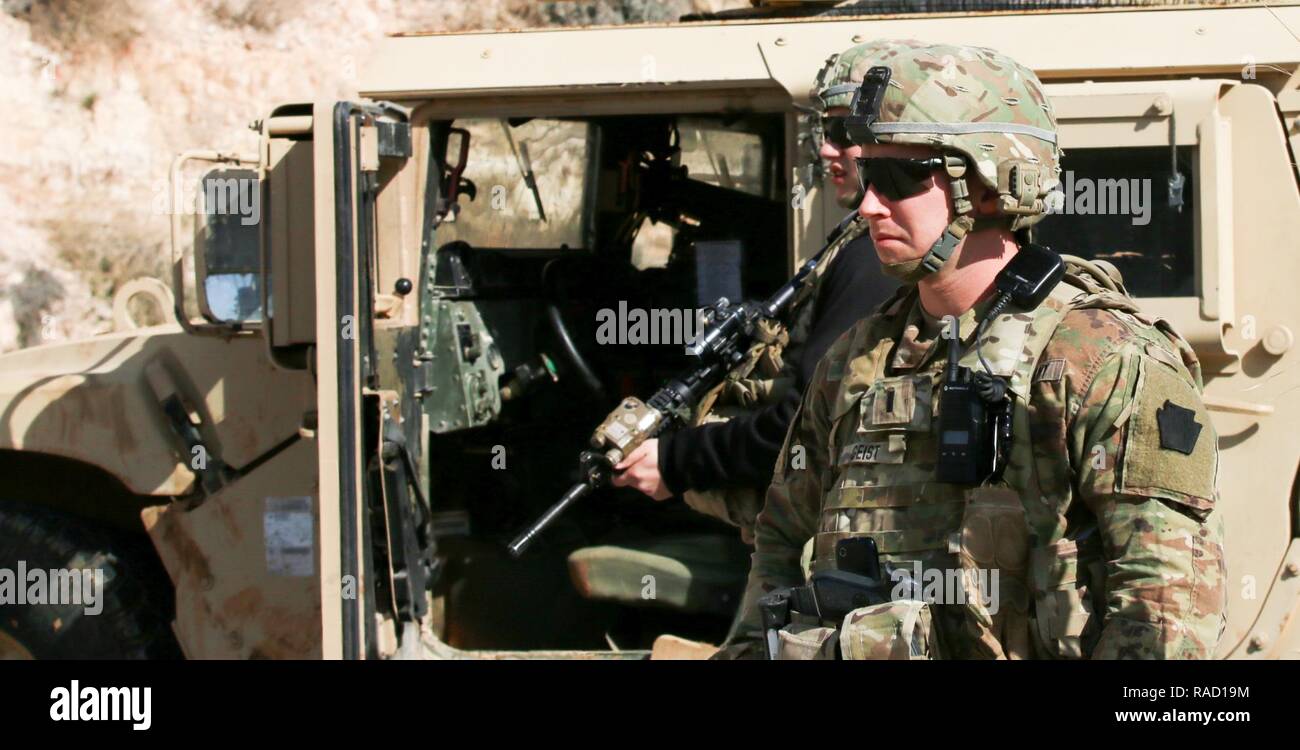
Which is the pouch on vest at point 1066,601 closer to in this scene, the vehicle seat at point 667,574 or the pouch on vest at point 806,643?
the pouch on vest at point 806,643

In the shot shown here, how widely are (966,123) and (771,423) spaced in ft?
4.62

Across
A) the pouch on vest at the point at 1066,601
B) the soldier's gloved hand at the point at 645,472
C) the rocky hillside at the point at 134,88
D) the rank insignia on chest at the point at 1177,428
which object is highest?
the rocky hillside at the point at 134,88

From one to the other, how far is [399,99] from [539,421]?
3.52 feet

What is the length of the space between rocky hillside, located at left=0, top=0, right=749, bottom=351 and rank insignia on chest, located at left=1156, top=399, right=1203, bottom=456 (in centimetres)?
936

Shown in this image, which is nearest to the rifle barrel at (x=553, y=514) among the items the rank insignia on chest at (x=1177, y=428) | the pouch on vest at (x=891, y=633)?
the pouch on vest at (x=891, y=633)

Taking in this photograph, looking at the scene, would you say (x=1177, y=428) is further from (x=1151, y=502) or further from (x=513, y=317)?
(x=513, y=317)

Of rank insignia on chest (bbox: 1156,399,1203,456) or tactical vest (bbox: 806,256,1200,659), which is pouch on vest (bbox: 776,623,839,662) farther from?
rank insignia on chest (bbox: 1156,399,1203,456)

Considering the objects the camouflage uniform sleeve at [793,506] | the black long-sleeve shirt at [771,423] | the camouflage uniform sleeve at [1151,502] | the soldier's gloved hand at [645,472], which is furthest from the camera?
the soldier's gloved hand at [645,472]

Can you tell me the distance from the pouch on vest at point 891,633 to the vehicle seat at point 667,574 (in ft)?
5.38

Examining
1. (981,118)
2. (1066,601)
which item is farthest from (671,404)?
(1066,601)

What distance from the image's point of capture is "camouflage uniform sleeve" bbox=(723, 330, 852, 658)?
2.50 metres

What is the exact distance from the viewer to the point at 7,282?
1038cm

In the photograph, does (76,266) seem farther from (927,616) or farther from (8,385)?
(927,616)

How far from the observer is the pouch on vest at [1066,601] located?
204cm
